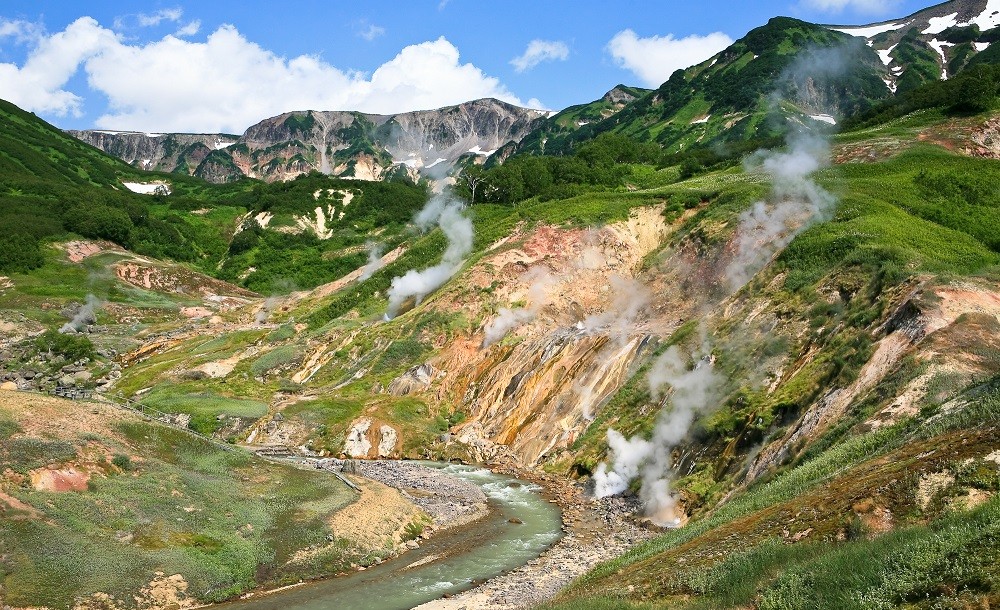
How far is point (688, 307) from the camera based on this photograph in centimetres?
5497

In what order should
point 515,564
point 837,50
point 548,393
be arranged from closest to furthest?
point 515,564, point 548,393, point 837,50

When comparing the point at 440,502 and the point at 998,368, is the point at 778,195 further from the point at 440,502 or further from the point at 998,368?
the point at 440,502

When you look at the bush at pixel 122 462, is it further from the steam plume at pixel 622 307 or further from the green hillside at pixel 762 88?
the green hillside at pixel 762 88

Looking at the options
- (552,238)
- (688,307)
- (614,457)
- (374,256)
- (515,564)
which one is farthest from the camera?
(374,256)

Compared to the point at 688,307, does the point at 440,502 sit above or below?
below

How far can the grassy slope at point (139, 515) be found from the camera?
2127cm

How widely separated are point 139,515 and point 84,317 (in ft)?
240

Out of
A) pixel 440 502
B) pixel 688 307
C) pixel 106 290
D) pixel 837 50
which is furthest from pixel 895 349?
pixel 837 50

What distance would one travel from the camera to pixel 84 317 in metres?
86.0

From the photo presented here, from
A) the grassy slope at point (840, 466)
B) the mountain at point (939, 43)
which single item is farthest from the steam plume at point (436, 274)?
the mountain at point (939, 43)

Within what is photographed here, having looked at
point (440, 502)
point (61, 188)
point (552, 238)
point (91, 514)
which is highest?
point (61, 188)

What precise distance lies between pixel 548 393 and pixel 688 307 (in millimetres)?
15004

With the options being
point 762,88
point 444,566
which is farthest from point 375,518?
point 762,88

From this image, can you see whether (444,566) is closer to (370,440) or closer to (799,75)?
(370,440)
